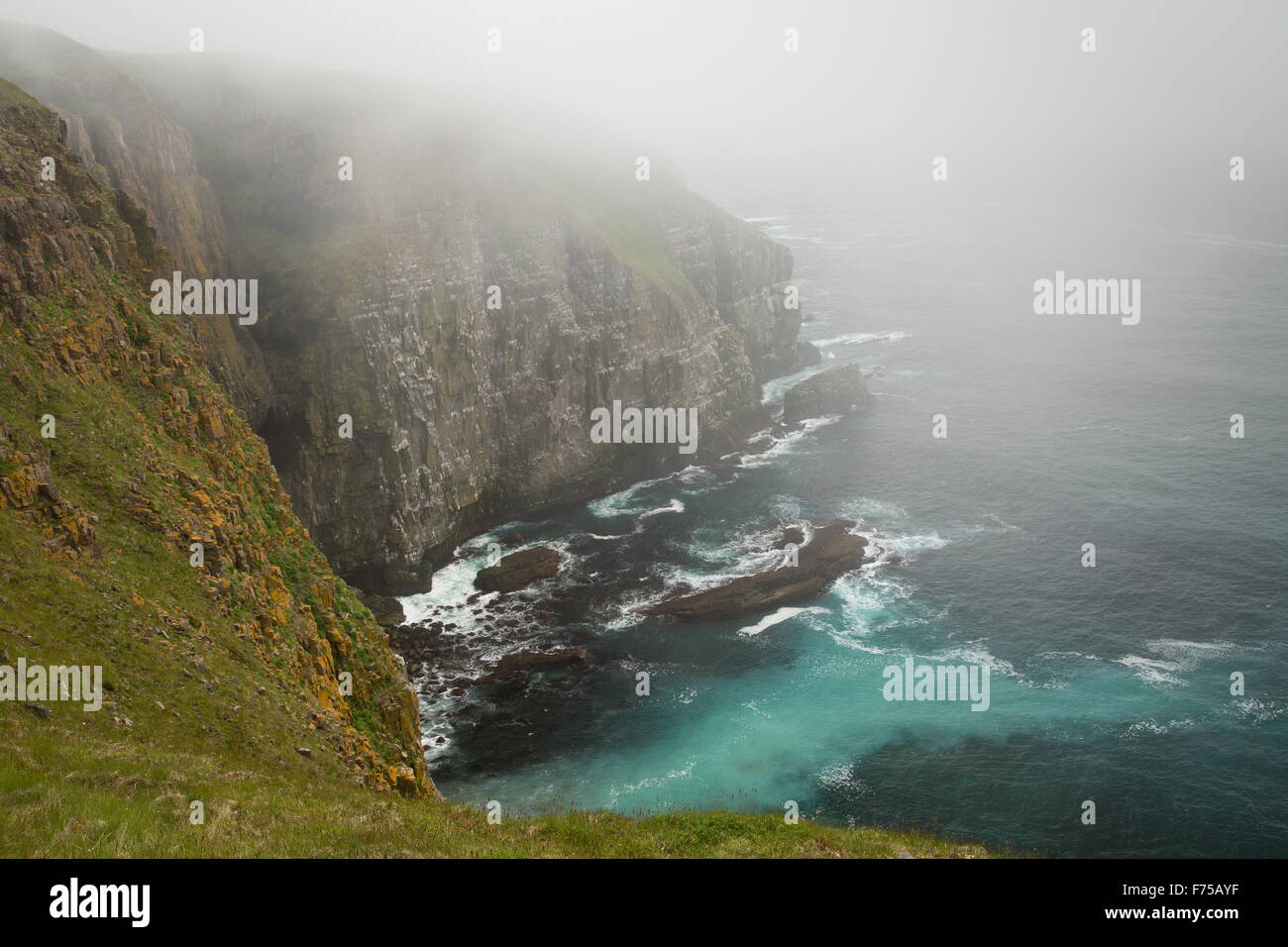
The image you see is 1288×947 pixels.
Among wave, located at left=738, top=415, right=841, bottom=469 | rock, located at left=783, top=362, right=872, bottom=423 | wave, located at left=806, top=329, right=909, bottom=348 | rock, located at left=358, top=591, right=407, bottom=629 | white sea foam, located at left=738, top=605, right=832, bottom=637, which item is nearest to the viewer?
rock, located at left=358, top=591, right=407, bottom=629

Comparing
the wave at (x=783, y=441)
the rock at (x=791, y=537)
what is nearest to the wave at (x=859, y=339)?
the wave at (x=783, y=441)

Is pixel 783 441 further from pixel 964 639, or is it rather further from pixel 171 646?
pixel 171 646

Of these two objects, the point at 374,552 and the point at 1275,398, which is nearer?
the point at 374,552

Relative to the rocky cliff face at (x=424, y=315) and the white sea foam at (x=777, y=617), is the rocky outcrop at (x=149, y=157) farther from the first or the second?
the white sea foam at (x=777, y=617)

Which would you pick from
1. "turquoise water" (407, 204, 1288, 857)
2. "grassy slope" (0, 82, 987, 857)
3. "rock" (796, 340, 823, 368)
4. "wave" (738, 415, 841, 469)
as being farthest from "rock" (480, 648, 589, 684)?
"rock" (796, 340, 823, 368)

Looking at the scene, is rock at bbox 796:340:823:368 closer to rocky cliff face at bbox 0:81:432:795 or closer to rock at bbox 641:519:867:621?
rock at bbox 641:519:867:621
